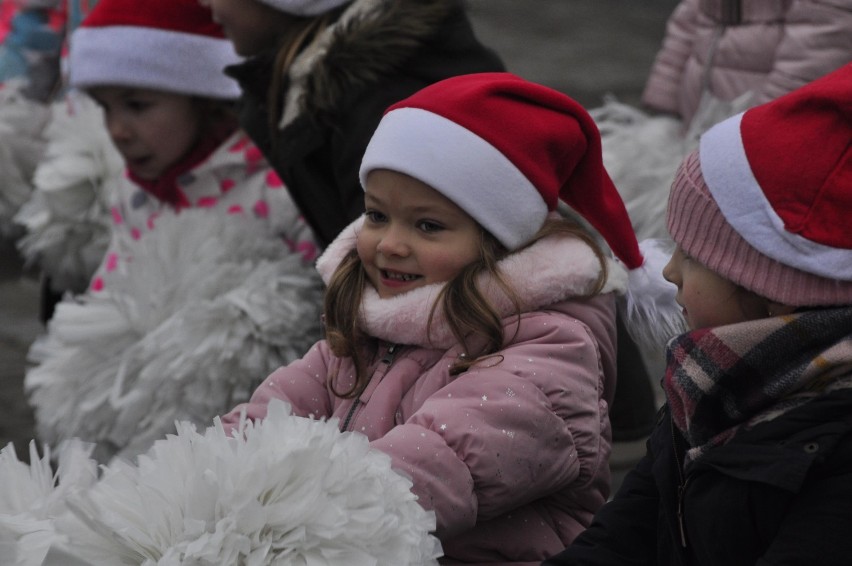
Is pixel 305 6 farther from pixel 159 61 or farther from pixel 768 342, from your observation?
pixel 768 342

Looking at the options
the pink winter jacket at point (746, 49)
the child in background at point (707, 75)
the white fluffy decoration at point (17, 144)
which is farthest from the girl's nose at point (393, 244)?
the white fluffy decoration at point (17, 144)

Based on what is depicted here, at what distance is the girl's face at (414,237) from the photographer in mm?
2244

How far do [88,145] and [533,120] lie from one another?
2.24 metres

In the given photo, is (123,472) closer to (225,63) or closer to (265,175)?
(265,175)

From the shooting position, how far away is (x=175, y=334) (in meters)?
3.15

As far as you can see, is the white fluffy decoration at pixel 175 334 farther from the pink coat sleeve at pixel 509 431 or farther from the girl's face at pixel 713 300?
the girl's face at pixel 713 300

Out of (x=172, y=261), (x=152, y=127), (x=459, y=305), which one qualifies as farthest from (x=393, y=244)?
(x=152, y=127)

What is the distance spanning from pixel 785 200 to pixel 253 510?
32.4 inches

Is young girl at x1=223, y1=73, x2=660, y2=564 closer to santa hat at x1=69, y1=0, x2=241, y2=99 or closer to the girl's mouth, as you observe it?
the girl's mouth

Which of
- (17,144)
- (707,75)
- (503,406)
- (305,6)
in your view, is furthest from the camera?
(17,144)

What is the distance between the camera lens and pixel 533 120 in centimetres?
226

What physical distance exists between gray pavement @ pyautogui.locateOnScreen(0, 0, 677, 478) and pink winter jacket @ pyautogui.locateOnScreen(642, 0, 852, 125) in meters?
2.39

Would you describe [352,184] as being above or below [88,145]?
above

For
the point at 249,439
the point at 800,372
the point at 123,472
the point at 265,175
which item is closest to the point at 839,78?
the point at 800,372
